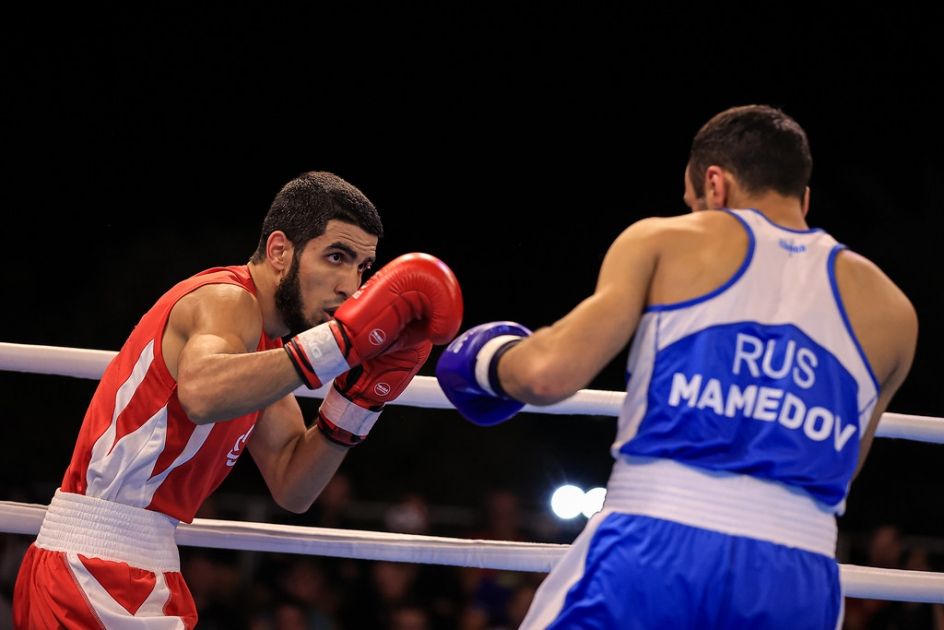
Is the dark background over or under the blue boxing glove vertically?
under

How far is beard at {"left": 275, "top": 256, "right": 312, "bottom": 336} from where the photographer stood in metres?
2.43

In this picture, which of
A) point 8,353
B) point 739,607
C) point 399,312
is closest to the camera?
point 739,607

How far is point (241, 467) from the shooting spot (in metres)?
8.34

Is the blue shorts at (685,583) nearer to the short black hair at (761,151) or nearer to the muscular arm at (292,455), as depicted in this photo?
the short black hair at (761,151)

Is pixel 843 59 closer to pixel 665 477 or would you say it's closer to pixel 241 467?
pixel 241 467

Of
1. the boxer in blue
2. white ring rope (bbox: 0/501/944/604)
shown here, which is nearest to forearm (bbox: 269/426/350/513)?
white ring rope (bbox: 0/501/944/604)

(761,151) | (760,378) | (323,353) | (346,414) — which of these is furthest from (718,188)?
(346,414)

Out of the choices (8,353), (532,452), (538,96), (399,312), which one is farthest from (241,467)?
(399,312)

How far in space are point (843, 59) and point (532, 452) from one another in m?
4.69

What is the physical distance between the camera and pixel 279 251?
8.16 feet

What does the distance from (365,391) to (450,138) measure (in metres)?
8.62

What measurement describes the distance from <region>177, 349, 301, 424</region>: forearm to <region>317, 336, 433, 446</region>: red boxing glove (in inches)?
13.1

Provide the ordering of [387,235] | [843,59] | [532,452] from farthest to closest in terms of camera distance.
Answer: [387,235] < [843,59] < [532,452]

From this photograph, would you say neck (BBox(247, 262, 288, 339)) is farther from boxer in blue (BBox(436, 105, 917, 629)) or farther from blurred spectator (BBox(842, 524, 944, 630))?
blurred spectator (BBox(842, 524, 944, 630))
